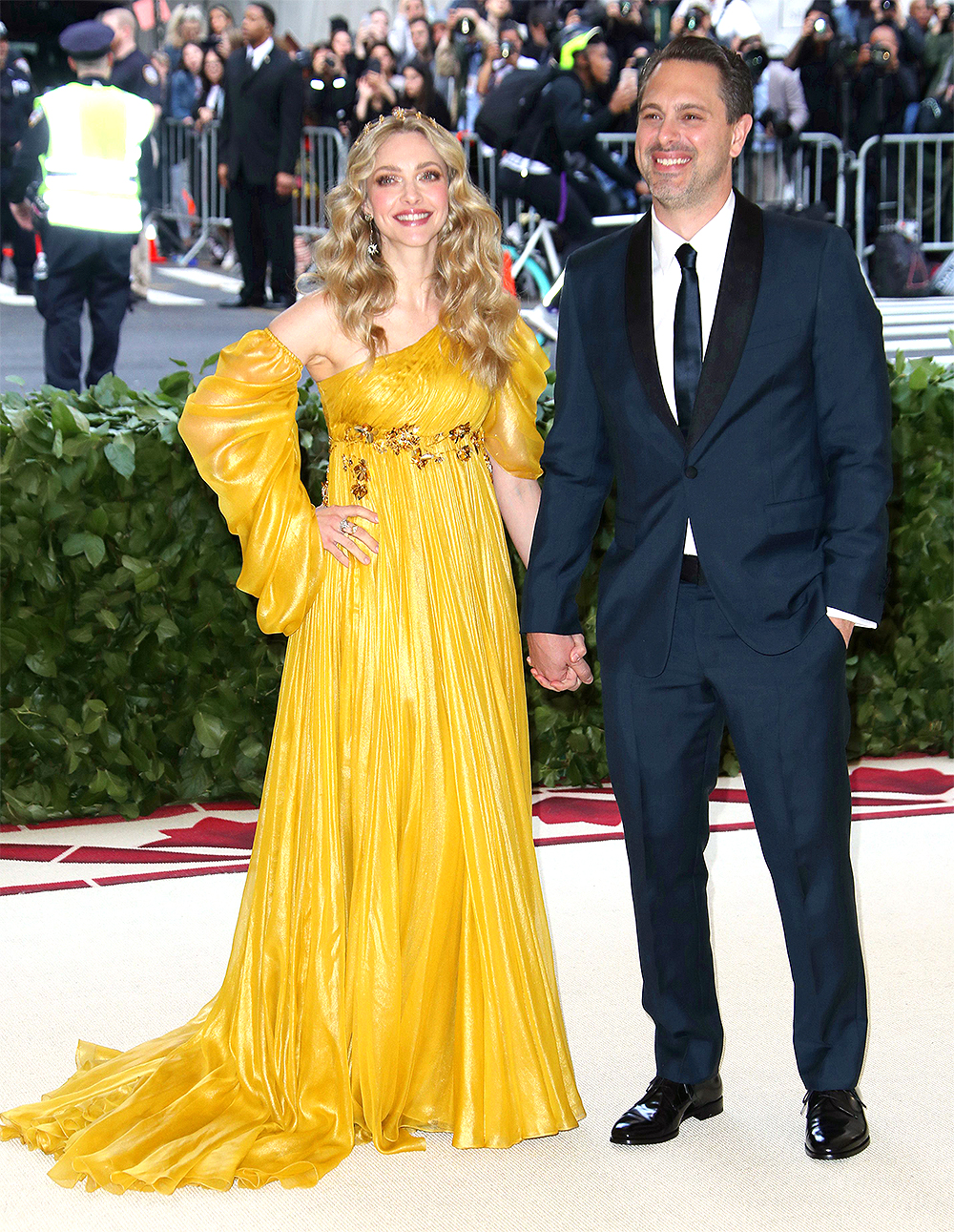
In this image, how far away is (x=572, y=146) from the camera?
29.7 ft

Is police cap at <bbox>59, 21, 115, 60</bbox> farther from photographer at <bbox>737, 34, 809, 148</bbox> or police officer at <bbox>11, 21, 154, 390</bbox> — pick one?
photographer at <bbox>737, 34, 809, 148</bbox>

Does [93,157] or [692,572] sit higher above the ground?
[93,157]

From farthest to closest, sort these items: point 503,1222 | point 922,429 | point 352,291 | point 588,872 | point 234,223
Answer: point 234,223 → point 922,429 → point 588,872 → point 352,291 → point 503,1222

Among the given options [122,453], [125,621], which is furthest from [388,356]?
[125,621]

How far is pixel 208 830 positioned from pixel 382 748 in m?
1.80

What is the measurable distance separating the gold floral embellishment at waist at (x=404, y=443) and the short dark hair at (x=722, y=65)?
641 mm

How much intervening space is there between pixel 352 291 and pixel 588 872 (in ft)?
6.46

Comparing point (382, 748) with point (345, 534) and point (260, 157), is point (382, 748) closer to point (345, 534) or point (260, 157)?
point (345, 534)

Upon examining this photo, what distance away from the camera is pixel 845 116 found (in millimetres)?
9438

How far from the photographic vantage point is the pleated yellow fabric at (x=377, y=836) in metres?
2.62

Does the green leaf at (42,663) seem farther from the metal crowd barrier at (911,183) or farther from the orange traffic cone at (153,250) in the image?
the metal crowd barrier at (911,183)

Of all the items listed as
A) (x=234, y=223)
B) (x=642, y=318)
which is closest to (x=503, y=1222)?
(x=642, y=318)

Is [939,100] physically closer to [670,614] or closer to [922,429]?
[922,429]

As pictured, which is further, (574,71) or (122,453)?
(574,71)
